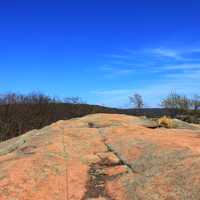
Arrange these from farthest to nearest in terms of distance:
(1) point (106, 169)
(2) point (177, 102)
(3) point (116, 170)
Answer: (2) point (177, 102) < (1) point (106, 169) < (3) point (116, 170)

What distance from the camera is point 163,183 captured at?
665cm

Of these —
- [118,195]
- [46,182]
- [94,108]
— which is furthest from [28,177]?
[94,108]

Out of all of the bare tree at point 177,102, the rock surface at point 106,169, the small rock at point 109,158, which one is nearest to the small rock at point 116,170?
the rock surface at point 106,169

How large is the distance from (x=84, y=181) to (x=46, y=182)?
685mm

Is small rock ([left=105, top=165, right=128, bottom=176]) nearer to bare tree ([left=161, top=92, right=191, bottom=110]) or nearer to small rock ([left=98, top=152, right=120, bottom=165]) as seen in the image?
small rock ([left=98, top=152, right=120, bottom=165])

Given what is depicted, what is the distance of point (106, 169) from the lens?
8.40 metres

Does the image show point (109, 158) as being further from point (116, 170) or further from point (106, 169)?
point (116, 170)

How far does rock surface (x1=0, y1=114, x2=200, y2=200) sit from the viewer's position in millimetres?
6672

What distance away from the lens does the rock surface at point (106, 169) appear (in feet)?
21.9

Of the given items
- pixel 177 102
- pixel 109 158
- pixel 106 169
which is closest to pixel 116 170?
pixel 106 169

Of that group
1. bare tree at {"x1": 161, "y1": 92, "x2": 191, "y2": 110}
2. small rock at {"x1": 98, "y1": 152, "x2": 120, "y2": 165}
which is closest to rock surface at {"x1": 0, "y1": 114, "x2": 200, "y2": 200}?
small rock at {"x1": 98, "y1": 152, "x2": 120, "y2": 165}

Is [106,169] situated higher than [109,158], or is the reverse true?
A: [109,158]

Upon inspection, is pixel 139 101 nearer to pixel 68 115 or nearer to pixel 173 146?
pixel 68 115

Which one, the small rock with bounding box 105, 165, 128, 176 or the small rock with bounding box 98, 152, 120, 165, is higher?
the small rock with bounding box 98, 152, 120, 165
